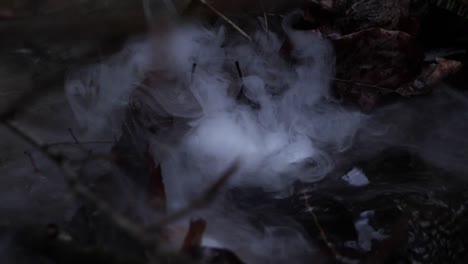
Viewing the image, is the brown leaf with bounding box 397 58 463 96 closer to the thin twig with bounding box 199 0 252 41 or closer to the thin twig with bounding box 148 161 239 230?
the thin twig with bounding box 199 0 252 41

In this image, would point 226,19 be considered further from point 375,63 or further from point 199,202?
point 199,202

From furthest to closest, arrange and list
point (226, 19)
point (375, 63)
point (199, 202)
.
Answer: point (226, 19), point (375, 63), point (199, 202)

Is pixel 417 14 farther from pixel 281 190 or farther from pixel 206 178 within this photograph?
pixel 206 178

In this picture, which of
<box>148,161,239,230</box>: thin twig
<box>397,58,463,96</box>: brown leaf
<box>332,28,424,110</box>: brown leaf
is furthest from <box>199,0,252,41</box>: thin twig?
<box>148,161,239,230</box>: thin twig

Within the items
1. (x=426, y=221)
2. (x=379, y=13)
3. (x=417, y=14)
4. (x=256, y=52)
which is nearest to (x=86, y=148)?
(x=256, y=52)

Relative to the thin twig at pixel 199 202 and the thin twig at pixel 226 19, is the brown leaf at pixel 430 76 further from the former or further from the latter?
the thin twig at pixel 199 202

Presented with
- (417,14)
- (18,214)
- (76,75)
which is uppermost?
(417,14)

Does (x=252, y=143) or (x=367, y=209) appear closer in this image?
(x=367, y=209)

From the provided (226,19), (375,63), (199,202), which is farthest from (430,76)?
(199,202)

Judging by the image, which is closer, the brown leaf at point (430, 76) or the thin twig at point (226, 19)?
the brown leaf at point (430, 76)

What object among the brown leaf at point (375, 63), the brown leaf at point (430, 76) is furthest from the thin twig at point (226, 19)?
the brown leaf at point (430, 76)

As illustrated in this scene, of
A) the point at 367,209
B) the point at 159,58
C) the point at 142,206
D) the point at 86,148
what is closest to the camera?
the point at 142,206
